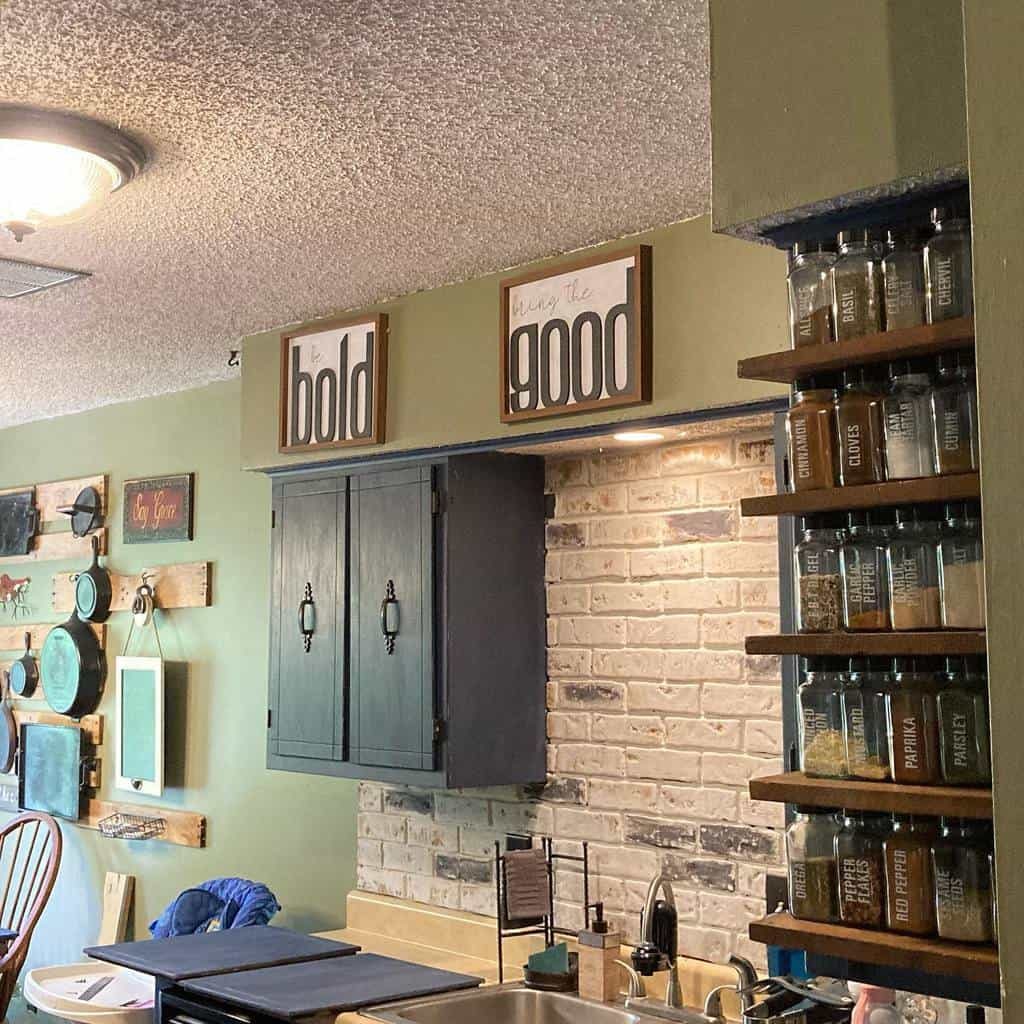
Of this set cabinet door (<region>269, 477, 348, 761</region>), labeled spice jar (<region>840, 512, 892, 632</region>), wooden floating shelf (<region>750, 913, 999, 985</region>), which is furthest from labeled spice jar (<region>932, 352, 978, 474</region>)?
cabinet door (<region>269, 477, 348, 761</region>)

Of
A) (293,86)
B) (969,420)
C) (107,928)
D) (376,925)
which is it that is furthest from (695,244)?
(107,928)

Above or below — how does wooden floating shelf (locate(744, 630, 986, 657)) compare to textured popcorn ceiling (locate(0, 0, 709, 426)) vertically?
below

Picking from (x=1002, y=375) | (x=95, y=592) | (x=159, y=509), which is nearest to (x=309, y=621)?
(x=159, y=509)

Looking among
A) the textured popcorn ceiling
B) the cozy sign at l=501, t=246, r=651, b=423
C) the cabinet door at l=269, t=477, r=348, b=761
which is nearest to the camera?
the textured popcorn ceiling

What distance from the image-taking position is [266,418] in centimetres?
373

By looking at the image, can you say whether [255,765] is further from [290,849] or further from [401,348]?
[401,348]

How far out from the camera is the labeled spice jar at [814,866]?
153 centimetres

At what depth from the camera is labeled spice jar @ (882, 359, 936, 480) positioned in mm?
1488

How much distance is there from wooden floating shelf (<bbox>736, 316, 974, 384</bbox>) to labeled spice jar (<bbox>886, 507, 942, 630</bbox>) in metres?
0.18

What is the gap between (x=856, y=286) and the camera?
1562 millimetres

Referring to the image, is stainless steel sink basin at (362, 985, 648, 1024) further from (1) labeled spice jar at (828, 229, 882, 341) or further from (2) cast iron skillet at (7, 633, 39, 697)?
(2) cast iron skillet at (7, 633, 39, 697)

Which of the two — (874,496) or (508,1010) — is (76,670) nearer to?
(508,1010)

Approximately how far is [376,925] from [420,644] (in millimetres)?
966

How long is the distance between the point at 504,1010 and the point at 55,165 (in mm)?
1957
